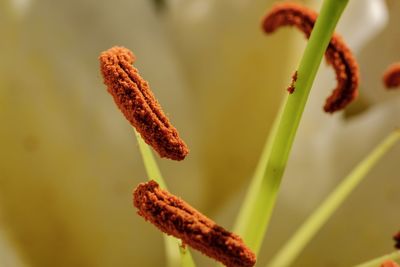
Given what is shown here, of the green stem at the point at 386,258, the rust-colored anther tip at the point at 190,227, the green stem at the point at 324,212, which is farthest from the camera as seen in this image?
the green stem at the point at 324,212

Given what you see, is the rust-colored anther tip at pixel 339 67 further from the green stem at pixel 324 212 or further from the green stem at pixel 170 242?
the green stem at pixel 170 242

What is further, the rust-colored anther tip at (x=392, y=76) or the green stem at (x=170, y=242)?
the rust-colored anther tip at (x=392, y=76)

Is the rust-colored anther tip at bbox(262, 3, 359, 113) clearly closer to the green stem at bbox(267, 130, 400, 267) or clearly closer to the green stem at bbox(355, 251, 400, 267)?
the green stem at bbox(267, 130, 400, 267)

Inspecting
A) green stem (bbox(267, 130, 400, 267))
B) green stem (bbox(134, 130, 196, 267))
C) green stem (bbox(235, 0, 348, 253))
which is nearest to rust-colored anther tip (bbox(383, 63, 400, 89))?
green stem (bbox(267, 130, 400, 267))

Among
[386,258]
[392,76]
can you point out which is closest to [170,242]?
[386,258]

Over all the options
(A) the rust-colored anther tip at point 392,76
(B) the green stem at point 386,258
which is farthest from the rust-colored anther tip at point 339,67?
(B) the green stem at point 386,258

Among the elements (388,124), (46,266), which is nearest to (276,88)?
(388,124)

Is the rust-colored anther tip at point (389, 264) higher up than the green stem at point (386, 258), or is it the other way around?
the green stem at point (386, 258)

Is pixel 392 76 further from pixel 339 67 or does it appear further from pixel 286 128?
pixel 286 128
